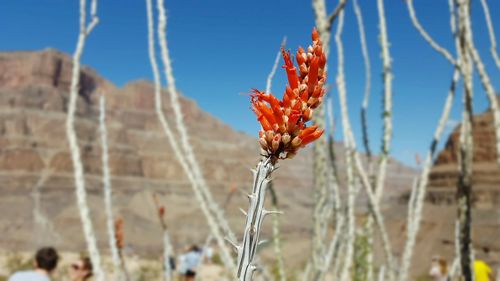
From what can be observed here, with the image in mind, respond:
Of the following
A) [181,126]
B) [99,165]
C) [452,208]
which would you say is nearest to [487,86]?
[181,126]

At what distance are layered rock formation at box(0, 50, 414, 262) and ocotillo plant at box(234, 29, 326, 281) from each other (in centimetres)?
6406

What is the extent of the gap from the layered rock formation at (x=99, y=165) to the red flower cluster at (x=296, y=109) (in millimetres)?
64083

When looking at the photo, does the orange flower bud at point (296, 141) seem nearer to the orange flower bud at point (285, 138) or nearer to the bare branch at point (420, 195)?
the orange flower bud at point (285, 138)

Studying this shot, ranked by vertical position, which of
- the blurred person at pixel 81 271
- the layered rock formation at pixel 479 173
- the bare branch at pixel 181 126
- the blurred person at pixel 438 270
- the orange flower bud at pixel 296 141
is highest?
the layered rock formation at pixel 479 173

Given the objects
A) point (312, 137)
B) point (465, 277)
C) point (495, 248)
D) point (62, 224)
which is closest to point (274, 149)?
point (312, 137)

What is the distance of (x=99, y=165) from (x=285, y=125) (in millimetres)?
114371

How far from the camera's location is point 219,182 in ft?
396

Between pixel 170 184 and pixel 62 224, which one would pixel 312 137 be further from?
pixel 170 184

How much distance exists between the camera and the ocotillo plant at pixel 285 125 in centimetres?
95

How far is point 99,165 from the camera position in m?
110

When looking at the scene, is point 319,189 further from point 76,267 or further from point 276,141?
point 76,267

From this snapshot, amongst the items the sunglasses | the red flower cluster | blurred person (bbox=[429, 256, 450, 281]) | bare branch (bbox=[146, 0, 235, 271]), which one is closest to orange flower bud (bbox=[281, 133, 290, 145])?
the red flower cluster

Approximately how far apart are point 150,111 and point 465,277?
15079cm

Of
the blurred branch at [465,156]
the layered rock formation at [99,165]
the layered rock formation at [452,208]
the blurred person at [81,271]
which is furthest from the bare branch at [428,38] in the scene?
the layered rock formation at [99,165]
